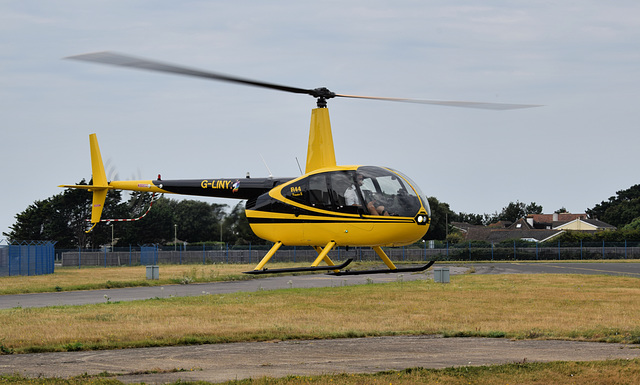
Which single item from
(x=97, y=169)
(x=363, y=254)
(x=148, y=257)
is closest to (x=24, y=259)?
(x=148, y=257)

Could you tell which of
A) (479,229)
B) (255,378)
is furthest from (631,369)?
(479,229)

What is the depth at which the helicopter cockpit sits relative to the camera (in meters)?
13.1

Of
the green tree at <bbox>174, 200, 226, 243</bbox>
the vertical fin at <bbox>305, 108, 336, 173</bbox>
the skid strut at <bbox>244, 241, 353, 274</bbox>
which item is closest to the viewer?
the skid strut at <bbox>244, 241, 353, 274</bbox>

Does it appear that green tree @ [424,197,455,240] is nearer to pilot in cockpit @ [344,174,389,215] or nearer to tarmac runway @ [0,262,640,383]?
tarmac runway @ [0,262,640,383]

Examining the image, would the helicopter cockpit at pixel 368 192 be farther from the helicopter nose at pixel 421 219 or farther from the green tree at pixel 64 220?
the green tree at pixel 64 220

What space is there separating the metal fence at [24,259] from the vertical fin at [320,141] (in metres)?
44.3

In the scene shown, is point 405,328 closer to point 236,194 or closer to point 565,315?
point 565,315

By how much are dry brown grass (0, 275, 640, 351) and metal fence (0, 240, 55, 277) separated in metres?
25.8

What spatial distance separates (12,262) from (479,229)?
99402 mm

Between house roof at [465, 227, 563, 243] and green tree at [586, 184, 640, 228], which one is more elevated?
green tree at [586, 184, 640, 228]

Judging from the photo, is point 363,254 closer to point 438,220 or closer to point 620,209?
point 438,220

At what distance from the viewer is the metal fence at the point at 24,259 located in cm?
5334

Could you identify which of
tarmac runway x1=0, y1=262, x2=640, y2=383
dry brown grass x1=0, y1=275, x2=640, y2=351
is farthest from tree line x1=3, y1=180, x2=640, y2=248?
tarmac runway x1=0, y1=262, x2=640, y2=383

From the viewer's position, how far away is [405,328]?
81.1 feet
